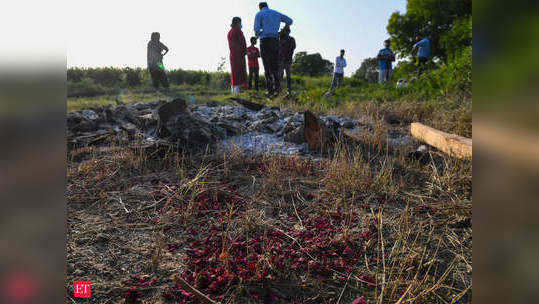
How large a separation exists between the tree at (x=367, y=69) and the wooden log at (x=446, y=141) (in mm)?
21370

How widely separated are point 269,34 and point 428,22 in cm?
1748

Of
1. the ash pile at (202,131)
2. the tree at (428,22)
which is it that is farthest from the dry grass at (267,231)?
the tree at (428,22)

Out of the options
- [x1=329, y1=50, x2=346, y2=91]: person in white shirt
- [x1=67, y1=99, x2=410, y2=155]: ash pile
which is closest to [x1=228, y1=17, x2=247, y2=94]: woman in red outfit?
[x1=67, y1=99, x2=410, y2=155]: ash pile

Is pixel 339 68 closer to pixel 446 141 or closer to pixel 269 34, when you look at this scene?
pixel 269 34

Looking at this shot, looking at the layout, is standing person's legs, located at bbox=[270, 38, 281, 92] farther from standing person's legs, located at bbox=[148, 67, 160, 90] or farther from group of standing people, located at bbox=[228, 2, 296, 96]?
standing person's legs, located at bbox=[148, 67, 160, 90]

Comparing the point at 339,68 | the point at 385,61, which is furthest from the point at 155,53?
the point at 385,61

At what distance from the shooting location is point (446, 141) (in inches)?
125

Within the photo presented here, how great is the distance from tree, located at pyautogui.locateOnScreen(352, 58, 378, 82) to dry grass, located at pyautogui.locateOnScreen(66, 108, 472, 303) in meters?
23.2

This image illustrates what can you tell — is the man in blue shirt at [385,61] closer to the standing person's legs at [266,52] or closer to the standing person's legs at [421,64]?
the standing person's legs at [421,64]

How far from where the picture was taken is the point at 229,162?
294 cm

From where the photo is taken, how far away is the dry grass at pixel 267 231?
141cm

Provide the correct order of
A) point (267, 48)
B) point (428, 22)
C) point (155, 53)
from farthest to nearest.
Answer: point (428, 22), point (155, 53), point (267, 48)
